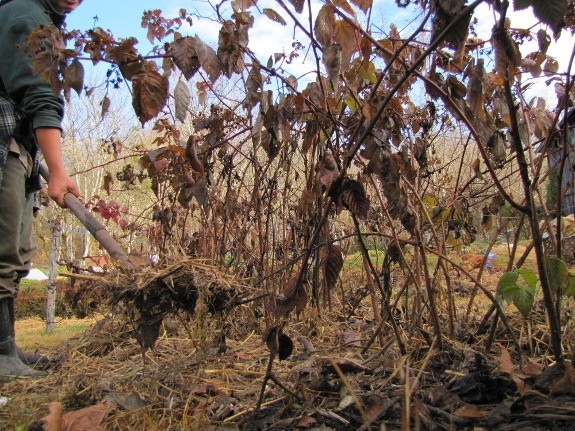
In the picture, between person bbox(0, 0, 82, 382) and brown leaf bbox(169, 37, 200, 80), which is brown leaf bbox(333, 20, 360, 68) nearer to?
brown leaf bbox(169, 37, 200, 80)

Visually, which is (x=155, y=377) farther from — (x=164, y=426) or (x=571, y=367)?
(x=571, y=367)

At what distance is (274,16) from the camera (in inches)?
75.8

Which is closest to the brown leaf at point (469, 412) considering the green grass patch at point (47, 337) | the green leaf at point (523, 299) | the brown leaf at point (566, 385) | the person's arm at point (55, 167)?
the brown leaf at point (566, 385)

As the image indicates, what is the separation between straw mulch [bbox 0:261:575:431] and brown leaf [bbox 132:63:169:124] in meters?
0.48

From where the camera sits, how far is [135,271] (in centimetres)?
153

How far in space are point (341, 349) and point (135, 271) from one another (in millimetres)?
1099

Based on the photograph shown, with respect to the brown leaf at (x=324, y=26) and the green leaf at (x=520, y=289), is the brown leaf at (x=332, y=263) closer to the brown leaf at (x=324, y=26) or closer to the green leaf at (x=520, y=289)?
the green leaf at (x=520, y=289)

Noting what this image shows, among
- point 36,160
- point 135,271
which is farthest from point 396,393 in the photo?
point 36,160

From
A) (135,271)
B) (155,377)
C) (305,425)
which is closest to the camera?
(305,425)

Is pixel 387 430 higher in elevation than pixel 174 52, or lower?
lower

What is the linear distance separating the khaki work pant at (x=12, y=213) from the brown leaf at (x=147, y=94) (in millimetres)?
1180

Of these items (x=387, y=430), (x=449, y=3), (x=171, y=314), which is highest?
(x=449, y=3)

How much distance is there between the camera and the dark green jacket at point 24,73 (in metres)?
2.14

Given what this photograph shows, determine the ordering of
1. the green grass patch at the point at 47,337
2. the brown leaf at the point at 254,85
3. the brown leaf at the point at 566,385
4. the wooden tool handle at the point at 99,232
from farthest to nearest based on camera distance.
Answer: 1. the green grass patch at the point at 47,337
2. the brown leaf at the point at 254,85
3. the wooden tool handle at the point at 99,232
4. the brown leaf at the point at 566,385
